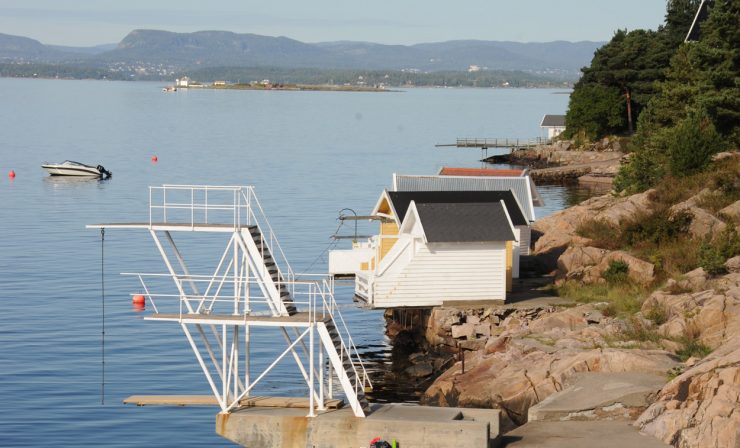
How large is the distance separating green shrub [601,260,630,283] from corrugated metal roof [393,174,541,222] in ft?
22.5

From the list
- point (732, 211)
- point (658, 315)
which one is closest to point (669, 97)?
point (732, 211)

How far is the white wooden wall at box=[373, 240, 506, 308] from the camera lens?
44125 millimetres

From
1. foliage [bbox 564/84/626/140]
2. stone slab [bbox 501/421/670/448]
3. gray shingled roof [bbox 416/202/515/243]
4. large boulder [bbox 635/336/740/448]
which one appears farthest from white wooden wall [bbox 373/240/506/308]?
A: foliage [bbox 564/84/626/140]

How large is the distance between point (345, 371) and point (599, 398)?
6443 mm

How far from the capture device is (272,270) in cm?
3103

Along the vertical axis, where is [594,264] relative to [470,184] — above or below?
below

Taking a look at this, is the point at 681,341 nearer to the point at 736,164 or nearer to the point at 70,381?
the point at 70,381

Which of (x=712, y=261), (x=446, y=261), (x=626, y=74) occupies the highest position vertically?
(x=626, y=74)

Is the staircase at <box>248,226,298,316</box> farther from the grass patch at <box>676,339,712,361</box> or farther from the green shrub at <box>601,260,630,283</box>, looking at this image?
the green shrub at <box>601,260,630,283</box>

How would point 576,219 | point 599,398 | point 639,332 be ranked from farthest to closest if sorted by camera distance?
point 576,219 < point 639,332 < point 599,398

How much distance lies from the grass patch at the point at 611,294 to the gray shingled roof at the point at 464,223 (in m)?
4.25

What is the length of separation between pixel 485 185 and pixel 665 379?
2382cm

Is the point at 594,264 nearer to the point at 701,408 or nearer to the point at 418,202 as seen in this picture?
the point at 418,202

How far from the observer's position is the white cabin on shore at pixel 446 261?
44.0 m
